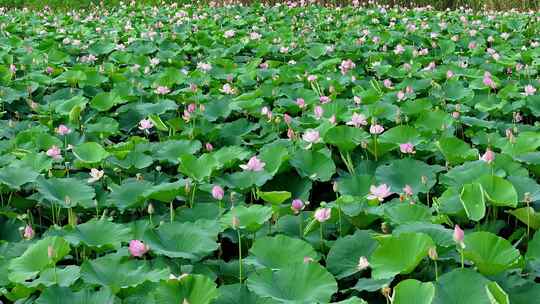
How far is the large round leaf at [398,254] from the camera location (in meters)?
1.36

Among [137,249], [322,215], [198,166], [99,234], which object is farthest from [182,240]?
[198,166]

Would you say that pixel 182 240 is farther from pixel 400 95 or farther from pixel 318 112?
pixel 400 95

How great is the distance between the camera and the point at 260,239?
1494mm

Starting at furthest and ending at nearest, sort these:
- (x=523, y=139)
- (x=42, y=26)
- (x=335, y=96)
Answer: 1. (x=42, y=26)
2. (x=335, y=96)
3. (x=523, y=139)

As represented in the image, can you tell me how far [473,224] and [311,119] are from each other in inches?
36.8

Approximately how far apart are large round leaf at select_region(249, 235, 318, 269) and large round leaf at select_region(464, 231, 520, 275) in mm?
325

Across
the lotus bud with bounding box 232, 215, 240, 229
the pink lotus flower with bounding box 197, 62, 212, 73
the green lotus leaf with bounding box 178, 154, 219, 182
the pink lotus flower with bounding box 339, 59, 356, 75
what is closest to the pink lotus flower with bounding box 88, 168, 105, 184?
the green lotus leaf with bounding box 178, 154, 219, 182

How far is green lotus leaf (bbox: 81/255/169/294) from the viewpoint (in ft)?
4.55

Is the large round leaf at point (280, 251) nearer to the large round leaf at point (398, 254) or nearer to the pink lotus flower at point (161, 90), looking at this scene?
the large round leaf at point (398, 254)

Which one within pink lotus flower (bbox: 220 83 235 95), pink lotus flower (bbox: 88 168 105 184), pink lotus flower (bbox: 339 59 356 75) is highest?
pink lotus flower (bbox: 88 168 105 184)

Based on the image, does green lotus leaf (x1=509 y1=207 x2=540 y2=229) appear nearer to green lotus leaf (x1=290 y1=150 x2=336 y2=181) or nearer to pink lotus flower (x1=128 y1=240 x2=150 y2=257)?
green lotus leaf (x1=290 y1=150 x2=336 y2=181)

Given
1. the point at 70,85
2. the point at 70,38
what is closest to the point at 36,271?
the point at 70,85

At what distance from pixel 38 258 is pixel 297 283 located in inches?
22.6

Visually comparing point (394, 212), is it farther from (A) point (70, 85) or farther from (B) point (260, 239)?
(A) point (70, 85)
